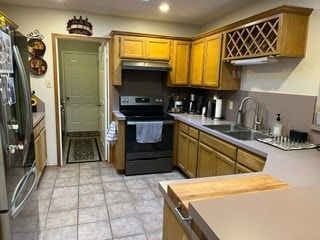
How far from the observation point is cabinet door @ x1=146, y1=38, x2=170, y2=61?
376 cm

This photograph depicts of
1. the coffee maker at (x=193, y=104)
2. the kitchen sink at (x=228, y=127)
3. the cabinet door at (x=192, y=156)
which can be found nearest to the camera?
the kitchen sink at (x=228, y=127)

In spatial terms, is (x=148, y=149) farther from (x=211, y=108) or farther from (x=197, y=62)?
(x=197, y=62)

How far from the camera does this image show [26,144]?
5.95 ft

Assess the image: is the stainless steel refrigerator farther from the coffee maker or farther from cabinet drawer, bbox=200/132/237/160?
the coffee maker

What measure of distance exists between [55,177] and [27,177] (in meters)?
1.75

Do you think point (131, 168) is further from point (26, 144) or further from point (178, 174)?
point (26, 144)

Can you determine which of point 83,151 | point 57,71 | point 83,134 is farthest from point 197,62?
point 83,134

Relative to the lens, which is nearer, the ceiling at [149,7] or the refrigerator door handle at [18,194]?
the refrigerator door handle at [18,194]

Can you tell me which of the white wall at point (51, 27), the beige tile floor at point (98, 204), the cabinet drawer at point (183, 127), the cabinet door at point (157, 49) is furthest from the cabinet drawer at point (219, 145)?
the white wall at point (51, 27)

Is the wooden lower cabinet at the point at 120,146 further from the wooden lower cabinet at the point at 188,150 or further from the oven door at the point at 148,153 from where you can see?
the wooden lower cabinet at the point at 188,150

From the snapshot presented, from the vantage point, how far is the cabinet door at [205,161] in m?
2.82

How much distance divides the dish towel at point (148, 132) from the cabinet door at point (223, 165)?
1.10m

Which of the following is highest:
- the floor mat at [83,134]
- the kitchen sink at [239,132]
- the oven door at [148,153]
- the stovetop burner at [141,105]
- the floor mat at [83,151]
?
the stovetop burner at [141,105]

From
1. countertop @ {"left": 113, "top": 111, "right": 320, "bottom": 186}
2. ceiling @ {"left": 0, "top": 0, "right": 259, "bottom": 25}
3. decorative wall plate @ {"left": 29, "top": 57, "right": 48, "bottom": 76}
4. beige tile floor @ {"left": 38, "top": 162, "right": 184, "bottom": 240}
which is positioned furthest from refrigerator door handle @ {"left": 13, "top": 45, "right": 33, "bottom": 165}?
decorative wall plate @ {"left": 29, "top": 57, "right": 48, "bottom": 76}
